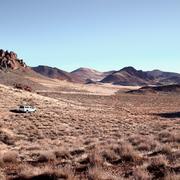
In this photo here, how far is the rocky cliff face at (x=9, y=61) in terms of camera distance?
12618cm

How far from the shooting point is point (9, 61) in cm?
13212

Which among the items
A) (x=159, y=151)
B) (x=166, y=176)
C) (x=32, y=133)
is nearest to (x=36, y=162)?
(x=159, y=151)

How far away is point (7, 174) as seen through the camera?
1111 centimetres

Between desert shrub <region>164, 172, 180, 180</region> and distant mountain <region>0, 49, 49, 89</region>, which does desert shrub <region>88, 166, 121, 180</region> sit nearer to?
desert shrub <region>164, 172, 180, 180</region>

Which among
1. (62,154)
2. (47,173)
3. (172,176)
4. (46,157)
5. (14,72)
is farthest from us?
(14,72)

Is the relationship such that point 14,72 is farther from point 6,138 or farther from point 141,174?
point 141,174

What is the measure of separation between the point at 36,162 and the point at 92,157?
7.01ft

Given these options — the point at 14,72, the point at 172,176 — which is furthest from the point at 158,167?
the point at 14,72

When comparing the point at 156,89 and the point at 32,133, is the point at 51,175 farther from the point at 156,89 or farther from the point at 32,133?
the point at 156,89

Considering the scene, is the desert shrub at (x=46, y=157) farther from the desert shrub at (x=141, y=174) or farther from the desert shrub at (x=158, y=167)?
the desert shrub at (x=141, y=174)

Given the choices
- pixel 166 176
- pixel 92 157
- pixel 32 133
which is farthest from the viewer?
pixel 32 133

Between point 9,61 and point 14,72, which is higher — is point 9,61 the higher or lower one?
the higher one

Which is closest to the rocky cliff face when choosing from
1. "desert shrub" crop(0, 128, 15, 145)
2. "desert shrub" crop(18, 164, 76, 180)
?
"desert shrub" crop(0, 128, 15, 145)

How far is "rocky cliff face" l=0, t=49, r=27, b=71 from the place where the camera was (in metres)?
126
